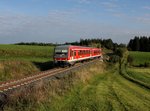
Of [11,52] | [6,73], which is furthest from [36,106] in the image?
[11,52]

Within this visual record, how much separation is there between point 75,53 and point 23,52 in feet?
101

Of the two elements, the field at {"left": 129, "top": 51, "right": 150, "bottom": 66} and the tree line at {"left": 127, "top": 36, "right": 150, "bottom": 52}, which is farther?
the tree line at {"left": 127, "top": 36, "right": 150, "bottom": 52}

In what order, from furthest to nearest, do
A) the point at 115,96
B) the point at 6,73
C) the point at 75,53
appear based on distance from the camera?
the point at 75,53
the point at 6,73
the point at 115,96

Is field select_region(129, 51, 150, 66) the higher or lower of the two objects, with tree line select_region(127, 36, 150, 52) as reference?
lower

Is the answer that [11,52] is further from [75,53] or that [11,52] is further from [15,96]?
[15,96]

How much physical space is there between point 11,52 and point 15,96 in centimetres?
5442

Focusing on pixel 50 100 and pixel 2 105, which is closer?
pixel 2 105

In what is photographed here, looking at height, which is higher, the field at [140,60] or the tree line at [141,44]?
the tree line at [141,44]

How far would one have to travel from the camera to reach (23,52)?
7031cm

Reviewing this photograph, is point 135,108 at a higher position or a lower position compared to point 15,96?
lower

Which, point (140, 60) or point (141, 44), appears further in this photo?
Result: point (141, 44)

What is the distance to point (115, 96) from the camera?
67.3ft

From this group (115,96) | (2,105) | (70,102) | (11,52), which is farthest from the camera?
(11,52)

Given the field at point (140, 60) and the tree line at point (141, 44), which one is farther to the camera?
the tree line at point (141, 44)
